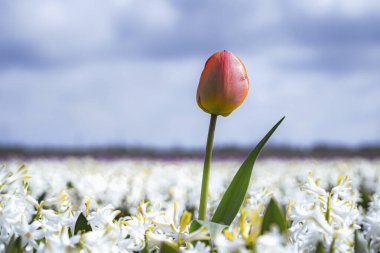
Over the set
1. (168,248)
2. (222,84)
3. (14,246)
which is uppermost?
(222,84)

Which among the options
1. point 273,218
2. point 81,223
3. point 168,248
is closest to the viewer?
point 168,248

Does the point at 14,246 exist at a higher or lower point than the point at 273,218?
lower

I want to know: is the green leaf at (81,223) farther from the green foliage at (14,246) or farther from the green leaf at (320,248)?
the green leaf at (320,248)

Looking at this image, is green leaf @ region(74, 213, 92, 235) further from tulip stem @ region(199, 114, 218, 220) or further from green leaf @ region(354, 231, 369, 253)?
green leaf @ region(354, 231, 369, 253)

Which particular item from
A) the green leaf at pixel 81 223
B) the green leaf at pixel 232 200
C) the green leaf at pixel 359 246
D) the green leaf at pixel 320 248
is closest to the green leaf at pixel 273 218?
the green leaf at pixel 320 248

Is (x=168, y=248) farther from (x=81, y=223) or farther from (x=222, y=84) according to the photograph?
(x=222, y=84)

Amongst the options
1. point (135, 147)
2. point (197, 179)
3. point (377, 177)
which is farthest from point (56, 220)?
point (135, 147)

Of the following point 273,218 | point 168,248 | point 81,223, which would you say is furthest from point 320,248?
point 81,223

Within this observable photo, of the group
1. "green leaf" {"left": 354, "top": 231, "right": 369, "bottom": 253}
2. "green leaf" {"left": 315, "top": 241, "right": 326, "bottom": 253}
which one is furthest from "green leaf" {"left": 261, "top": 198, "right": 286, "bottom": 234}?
"green leaf" {"left": 354, "top": 231, "right": 369, "bottom": 253}
